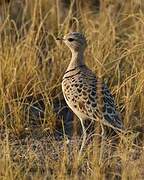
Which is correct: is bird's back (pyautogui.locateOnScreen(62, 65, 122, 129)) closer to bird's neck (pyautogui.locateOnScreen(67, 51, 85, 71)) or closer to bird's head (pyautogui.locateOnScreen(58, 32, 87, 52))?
bird's neck (pyautogui.locateOnScreen(67, 51, 85, 71))

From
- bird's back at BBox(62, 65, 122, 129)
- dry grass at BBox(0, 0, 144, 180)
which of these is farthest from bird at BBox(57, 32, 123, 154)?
dry grass at BBox(0, 0, 144, 180)

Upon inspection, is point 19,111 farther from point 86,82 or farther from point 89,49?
point 89,49

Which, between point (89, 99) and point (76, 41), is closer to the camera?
point (89, 99)

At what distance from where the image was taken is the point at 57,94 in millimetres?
5598

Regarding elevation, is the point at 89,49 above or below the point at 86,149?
above

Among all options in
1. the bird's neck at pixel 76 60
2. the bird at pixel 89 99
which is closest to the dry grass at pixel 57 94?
the bird at pixel 89 99

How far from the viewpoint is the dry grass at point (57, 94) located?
171 inches

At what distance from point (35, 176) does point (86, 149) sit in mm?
546

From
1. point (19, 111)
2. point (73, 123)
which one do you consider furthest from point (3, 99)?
point (73, 123)

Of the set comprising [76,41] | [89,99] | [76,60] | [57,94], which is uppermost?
[76,41]

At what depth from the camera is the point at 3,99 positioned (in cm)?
515

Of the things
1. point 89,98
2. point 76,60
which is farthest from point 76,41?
point 89,98

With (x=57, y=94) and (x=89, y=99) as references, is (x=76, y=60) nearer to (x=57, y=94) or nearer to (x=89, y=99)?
(x=89, y=99)

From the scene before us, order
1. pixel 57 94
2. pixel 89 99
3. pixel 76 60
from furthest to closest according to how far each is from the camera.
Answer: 1. pixel 57 94
2. pixel 76 60
3. pixel 89 99
